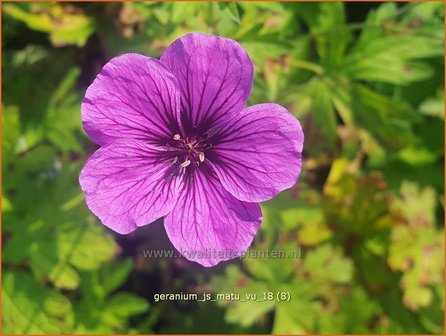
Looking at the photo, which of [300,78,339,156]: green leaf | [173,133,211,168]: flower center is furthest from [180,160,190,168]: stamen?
[300,78,339,156]: green leaf

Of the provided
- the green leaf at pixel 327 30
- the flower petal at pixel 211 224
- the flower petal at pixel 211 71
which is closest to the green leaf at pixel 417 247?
the green leaf at pixel 327 30

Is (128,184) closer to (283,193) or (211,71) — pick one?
(211,71)

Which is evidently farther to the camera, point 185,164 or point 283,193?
point 283,193

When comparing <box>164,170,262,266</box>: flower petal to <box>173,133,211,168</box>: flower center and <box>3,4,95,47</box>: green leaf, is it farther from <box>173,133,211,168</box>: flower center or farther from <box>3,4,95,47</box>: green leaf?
<box>3,4,95,47</box>: green leaf

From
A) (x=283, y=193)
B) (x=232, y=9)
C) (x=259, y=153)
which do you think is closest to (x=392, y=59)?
(x=283, y=193)

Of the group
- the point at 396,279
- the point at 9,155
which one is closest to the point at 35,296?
the point at 9,155

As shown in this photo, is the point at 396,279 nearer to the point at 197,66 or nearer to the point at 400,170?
the point at 400,170
